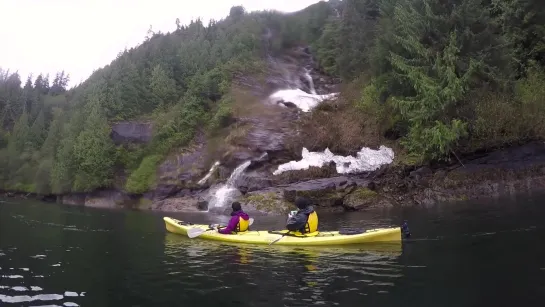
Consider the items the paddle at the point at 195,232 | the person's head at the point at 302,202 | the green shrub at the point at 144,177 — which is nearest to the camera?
the person's head at the point at 302,202

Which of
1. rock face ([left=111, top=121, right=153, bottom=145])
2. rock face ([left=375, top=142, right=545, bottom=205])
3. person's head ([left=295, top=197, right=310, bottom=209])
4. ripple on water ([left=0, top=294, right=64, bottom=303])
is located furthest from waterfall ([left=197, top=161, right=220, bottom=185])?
ripple on water ([left=0, top=294, right=64, bottom=303])

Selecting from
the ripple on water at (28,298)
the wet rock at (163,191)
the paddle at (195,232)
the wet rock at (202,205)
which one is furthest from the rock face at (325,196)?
the ripple on water at (28,298)

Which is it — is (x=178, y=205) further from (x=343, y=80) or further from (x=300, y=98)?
(x=343, y=80)

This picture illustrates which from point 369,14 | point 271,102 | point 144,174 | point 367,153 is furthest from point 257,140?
point 369,14

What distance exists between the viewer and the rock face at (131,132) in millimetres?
39125

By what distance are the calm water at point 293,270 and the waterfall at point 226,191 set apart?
36.9ft

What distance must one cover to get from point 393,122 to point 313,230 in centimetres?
1543

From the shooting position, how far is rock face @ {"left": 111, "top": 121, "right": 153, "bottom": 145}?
3912 cm

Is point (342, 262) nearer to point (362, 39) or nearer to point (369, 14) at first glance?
point (362, 39)

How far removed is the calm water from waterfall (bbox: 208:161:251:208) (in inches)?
443

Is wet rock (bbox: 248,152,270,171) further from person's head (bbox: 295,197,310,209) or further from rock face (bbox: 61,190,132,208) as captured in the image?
person's head (bbox: 295,197,310,209)

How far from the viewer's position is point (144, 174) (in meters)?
35.1

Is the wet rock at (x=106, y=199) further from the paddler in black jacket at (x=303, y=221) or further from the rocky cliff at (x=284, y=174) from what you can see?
the paddler in black jacket at (x=303, y=221)

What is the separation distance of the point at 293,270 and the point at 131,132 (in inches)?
1284
